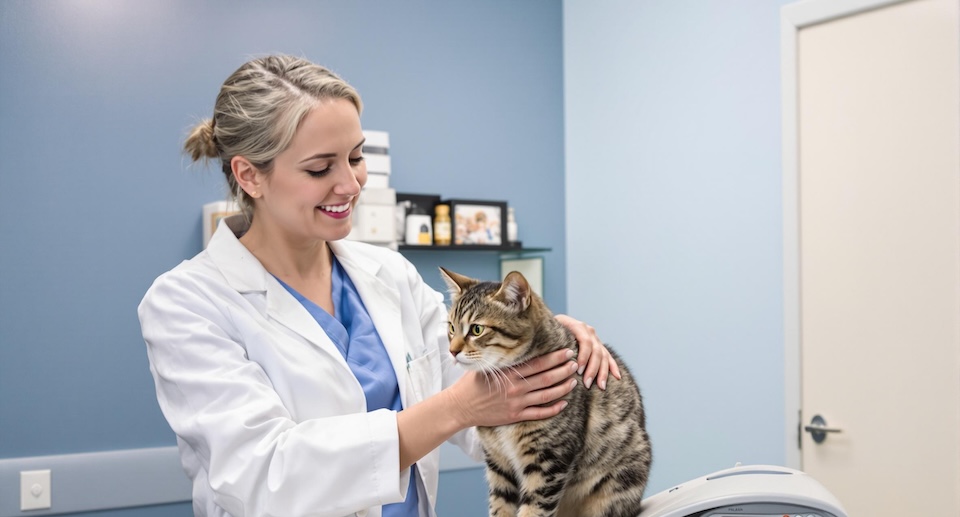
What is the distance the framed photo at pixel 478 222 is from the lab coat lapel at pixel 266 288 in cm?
161

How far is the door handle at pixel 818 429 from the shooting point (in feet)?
8.43

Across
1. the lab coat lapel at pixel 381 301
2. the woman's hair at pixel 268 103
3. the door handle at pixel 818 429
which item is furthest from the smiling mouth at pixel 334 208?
the door handle at pixel 818 429

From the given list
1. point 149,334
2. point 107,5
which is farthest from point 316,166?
point 107,5

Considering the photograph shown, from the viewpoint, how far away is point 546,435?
1310mm

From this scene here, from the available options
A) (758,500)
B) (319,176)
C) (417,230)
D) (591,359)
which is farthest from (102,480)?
(758,500)

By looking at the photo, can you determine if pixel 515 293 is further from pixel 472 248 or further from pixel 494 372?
pixel 472 248

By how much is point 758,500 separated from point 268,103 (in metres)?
1.05

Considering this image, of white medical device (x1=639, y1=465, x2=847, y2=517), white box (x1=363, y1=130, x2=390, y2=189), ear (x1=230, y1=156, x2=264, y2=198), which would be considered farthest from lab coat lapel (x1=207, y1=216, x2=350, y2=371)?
white box (x1=363, y1=130, x2=390, y2=189)

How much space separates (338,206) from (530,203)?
210 centimetres

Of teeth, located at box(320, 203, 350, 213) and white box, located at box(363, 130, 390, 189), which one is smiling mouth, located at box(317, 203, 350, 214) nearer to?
teeth, located at box(320, 203, 350, 213)

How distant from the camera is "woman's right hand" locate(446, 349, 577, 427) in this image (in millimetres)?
1276

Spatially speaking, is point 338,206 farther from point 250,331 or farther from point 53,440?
point 53,440

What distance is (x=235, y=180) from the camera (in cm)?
159

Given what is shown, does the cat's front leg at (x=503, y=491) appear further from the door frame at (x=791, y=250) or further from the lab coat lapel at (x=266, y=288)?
the door frame at (x=791, y=250)
